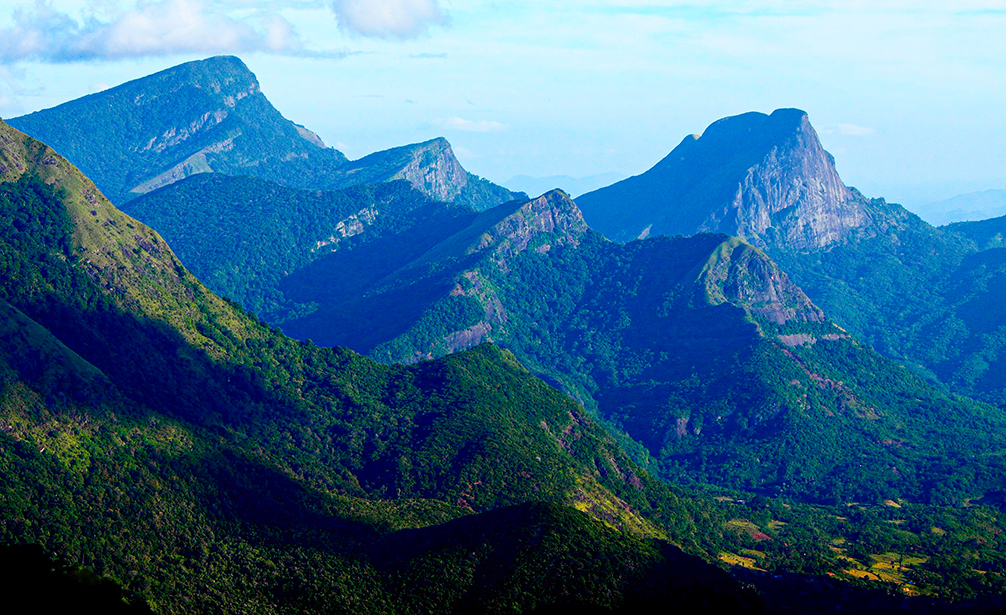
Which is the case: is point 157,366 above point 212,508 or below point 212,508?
above

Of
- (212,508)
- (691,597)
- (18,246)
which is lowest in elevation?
(691,597)

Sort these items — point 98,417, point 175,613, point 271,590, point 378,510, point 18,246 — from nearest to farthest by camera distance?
1. point 175,613
2. point 271,590
3. point 98,417
4. point 378,510
5. point 18,246

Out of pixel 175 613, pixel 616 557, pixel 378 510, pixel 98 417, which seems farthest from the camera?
pixel 378 510

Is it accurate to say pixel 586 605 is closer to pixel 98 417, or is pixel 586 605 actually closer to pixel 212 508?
pixel 212 508

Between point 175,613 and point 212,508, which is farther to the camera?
point 212,508

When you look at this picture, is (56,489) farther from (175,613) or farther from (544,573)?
(544,573)

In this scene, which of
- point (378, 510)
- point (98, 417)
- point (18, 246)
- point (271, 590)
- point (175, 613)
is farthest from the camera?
point (18, 246)

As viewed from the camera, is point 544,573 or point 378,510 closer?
point 544,573

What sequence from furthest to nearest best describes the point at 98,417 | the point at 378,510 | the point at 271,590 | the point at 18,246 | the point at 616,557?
the point at 18,246, the point at 378,510, the point at 98,417, the point at 616,557, the point at 271,590

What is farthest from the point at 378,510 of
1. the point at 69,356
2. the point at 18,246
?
the point at 18,246

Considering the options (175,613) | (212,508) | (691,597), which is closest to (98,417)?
(212,508)
